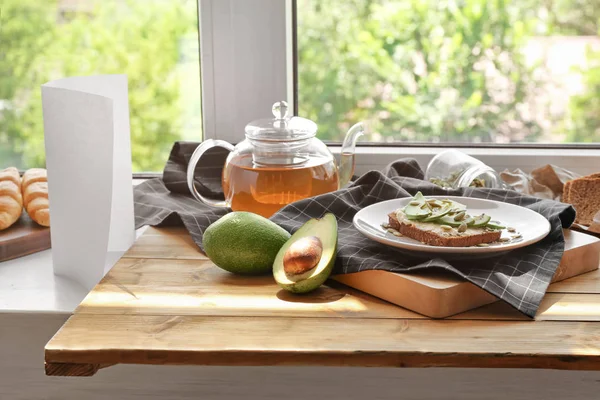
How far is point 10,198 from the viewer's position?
116cm

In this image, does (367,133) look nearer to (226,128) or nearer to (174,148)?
(226,128)

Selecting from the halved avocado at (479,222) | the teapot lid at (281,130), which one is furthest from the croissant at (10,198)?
the halved avocado at (479,222)

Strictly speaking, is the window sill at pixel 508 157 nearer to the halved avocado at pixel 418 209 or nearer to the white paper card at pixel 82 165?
the halved avocado at pixel 418 209

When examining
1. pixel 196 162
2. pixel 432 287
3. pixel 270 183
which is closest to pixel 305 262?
pixel 432 287

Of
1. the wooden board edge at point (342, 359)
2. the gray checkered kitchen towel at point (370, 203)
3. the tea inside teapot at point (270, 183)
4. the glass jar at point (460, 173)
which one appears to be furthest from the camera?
the glass jar at point (460, 173)

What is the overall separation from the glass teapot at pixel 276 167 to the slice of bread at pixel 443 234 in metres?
0.21

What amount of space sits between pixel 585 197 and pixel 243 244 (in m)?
0.60

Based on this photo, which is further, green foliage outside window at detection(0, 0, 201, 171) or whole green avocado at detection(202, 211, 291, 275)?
green foliage outside window at detection(0, 0, 201, 171)

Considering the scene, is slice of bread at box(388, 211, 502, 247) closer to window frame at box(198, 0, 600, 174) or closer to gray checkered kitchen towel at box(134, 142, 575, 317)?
gray checkered kitchen towel at box(134, 142, 575, 317)

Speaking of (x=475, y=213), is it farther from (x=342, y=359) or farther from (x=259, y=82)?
(x=259, y=82)

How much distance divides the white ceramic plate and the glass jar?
5.5 inches

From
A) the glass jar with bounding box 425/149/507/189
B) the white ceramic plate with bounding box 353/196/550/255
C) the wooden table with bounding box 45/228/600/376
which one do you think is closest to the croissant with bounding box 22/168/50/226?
the wooden table with bounding box 45/228/600/376

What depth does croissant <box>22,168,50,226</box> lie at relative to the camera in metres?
1.16

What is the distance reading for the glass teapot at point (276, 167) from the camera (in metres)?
1.07
